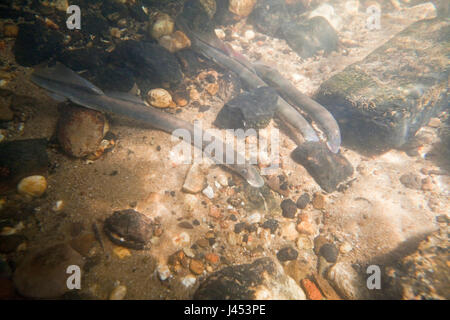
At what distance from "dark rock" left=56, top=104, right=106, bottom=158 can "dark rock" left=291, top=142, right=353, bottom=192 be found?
4275 millimetres

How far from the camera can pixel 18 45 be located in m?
4.33

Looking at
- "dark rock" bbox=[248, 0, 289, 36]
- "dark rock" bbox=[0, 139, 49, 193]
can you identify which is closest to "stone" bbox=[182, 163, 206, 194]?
"dark rock" bbox=[0, 139, 49, 193]

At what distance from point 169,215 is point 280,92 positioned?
16.4ft

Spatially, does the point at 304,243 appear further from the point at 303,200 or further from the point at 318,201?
the point at 318,201

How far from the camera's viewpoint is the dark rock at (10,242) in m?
2.50

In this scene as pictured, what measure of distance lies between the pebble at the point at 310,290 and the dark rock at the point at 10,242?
4197 mm

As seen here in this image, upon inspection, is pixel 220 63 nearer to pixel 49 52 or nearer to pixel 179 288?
pixel 49 52

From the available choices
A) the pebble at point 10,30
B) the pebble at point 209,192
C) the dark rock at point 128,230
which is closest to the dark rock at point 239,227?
the pebble at point 209,192

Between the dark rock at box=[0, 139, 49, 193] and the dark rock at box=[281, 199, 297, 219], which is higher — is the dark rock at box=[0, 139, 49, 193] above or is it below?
above

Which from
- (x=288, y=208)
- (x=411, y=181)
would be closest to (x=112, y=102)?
(x=288, y=208)

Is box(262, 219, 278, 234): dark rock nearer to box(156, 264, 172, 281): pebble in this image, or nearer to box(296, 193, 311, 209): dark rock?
box(296, 193, 311, 209): dark rock

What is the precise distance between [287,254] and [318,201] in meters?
1.39

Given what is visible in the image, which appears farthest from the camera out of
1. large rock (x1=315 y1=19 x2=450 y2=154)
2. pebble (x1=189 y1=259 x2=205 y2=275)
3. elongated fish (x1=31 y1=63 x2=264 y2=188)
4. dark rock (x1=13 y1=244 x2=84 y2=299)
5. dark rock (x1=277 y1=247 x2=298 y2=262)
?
large rock (x1=315 y1=19 x2=450 y2=154)

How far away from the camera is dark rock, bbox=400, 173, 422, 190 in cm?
453
